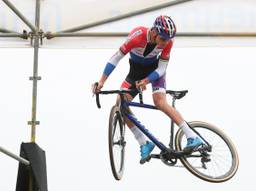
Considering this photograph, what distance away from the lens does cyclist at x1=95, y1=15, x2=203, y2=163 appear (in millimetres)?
4766

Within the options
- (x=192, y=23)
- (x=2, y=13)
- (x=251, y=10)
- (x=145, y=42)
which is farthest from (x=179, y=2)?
(x=2, y=13)

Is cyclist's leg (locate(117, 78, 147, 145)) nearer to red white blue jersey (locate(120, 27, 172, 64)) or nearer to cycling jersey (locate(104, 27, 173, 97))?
cycling jersey (locate(104, 27, 173, 97))

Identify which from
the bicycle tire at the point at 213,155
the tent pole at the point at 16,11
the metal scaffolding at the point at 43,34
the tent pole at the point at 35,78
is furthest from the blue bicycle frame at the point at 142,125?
the tent pole at the point at 16,11

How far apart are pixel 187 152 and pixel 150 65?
0.70m

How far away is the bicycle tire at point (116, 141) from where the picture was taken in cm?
473

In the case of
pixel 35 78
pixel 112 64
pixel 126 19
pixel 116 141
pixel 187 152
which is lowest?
pixel 187 152

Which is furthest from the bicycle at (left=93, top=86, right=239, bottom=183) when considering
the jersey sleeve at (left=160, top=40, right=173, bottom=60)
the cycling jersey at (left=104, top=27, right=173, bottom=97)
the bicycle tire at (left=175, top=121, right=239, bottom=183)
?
the jersey sleeve at (left=160, top=40, right=173, bottom=60)

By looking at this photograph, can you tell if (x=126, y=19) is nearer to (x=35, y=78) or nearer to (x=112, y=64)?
(x=35, y=78)

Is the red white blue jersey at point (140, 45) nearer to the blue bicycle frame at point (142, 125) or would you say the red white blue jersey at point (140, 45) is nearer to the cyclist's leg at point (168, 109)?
the cyclist's leg at point (168, 109)

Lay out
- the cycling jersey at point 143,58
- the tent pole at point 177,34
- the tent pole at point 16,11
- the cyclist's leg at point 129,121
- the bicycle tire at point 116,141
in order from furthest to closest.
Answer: the tent pole at point 177,34 < the tent pole at point 16,11 < the cyclist's leg at point 129,121 < the cycling jersey at point 143,58 < the bicycle tire at point 116,141

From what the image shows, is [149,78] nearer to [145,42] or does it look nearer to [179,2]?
[145,42]

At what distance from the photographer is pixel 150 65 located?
5.02 m

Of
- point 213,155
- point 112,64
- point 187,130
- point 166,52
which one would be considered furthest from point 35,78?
point 213,155

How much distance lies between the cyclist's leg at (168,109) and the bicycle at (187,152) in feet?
0.22
